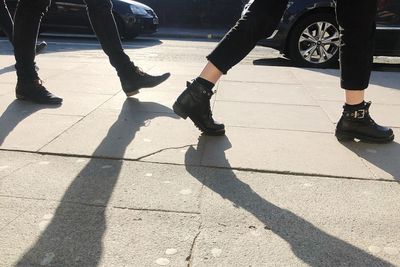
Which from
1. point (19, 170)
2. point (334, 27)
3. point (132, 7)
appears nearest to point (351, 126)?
point (19, 170)

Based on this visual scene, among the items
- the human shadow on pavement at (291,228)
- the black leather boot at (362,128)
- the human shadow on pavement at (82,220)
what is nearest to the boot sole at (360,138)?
the black leather boot at (362,128)

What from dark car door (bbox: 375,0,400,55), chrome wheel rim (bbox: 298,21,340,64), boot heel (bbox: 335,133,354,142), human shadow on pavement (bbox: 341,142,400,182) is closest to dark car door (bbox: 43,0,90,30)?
chrome wheel rim (bbox: 298,21,340,64)

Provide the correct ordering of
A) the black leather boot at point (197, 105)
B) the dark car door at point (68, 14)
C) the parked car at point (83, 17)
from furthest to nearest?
the dark car door at point (68, 14) < the parked car at point (83, 17) < the black leather boot at point (197, 105)

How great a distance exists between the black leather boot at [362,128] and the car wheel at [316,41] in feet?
13.4

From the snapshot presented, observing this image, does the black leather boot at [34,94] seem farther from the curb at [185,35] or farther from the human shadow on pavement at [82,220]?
the curb at [185,35]

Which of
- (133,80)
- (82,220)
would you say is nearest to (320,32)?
(133,80)

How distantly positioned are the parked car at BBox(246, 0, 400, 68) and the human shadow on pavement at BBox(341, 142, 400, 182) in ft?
13.4

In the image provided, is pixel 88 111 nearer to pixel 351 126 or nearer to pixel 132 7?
pixel 351 126

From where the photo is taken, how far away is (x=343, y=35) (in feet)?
9.91

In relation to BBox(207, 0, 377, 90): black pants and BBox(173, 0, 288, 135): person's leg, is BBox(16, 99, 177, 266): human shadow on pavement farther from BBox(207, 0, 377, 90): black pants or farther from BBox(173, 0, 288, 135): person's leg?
BBox(207, 0, 377, 90): black pants

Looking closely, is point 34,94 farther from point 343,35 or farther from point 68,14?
point 68,14

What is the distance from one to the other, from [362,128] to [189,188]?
1324 millimetres

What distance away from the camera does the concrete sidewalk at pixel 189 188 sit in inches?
72.1

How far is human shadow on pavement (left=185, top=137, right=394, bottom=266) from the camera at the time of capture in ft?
5.87
